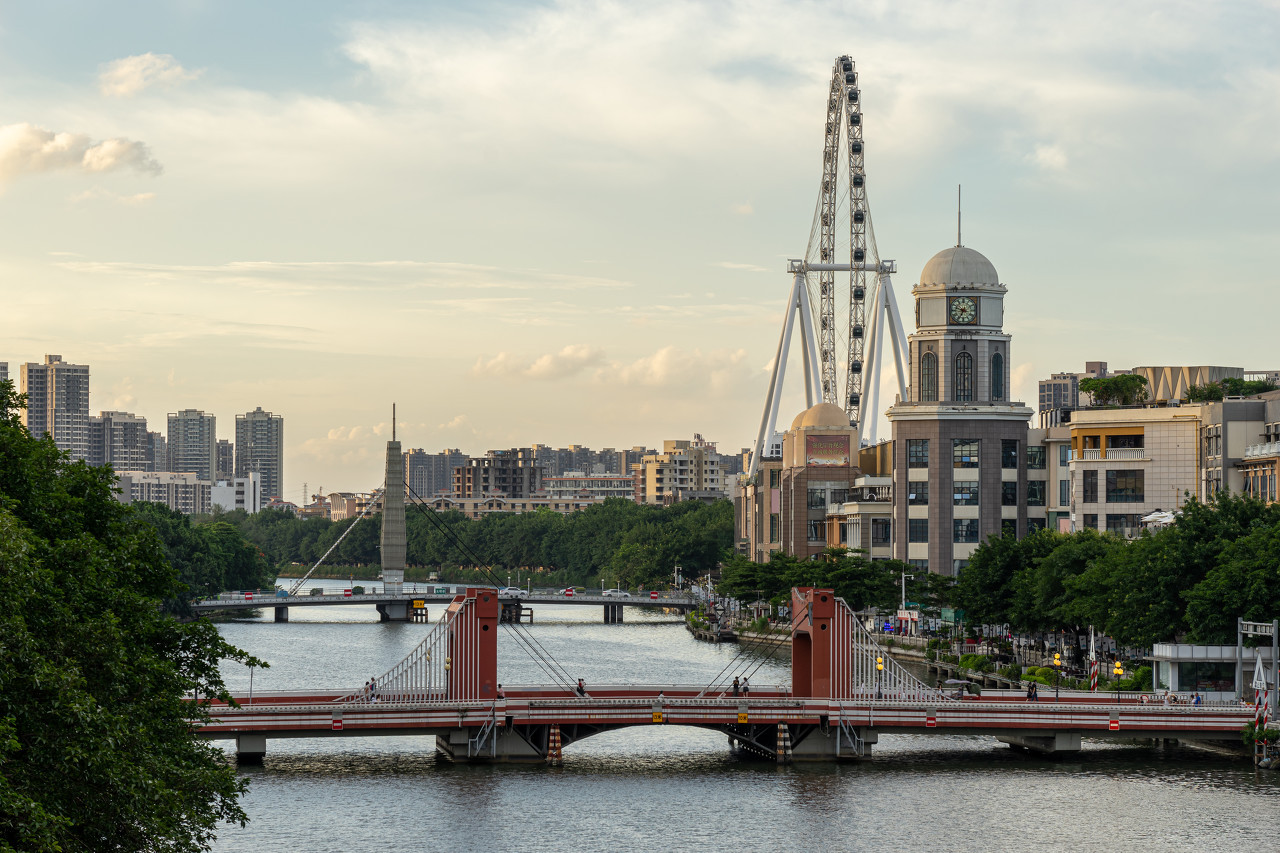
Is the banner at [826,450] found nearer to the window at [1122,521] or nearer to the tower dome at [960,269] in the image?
the tower dome at [960,269]

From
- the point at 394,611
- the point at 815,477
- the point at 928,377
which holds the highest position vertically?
the point at 928,377

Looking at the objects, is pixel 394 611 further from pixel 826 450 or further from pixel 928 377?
pixel 928 377

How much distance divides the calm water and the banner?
3115 inches

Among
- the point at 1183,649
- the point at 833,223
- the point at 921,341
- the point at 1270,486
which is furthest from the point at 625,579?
the point at 1183,649

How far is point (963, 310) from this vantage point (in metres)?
122

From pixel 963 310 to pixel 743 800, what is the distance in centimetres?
7509

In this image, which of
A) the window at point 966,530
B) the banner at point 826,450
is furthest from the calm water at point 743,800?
the banner at point 826,450

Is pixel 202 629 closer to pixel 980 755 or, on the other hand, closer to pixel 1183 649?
pixel 980 755

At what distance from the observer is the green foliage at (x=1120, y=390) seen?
115812mm

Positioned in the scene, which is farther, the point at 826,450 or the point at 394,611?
the point at 394,611

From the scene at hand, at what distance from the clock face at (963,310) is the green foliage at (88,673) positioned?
90073 mm

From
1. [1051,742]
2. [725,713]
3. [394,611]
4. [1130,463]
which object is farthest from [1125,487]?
[394,611]

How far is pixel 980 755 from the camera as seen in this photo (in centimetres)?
6112

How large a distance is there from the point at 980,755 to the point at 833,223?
107m
